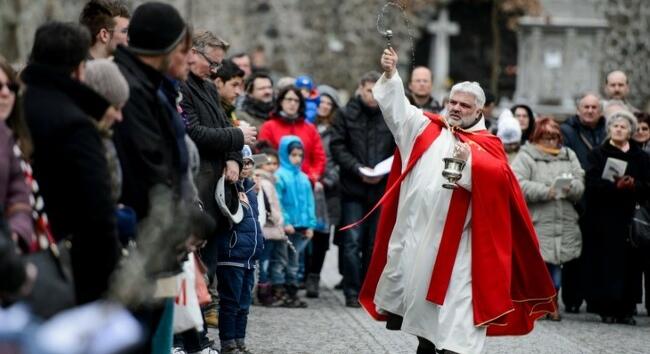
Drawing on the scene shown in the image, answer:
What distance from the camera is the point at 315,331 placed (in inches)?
450

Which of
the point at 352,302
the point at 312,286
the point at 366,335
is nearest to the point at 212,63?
the point at 366,335

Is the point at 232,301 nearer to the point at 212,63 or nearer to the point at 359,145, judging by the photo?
the point at 212,63

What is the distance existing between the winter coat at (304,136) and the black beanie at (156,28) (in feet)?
23.2

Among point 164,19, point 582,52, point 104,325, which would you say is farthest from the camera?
point 582,52

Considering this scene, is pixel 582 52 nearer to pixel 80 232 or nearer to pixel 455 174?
pixel 455 174

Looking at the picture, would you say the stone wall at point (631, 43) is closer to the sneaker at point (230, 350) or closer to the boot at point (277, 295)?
the boot at point (277, 295)

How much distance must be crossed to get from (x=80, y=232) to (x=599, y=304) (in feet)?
28.0

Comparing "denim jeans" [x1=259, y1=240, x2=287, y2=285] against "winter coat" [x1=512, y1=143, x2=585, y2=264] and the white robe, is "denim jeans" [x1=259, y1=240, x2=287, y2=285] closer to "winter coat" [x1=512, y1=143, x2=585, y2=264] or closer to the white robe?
"winter coat" [x1=512, y1=143, x2=585, y2=264]

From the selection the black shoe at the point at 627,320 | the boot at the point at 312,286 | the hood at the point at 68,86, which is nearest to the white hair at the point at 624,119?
the black shoe at the point at 627,320

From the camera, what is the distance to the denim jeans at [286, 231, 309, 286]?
519 inches

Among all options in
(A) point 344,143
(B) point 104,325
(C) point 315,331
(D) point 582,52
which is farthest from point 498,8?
(B) point 104,325

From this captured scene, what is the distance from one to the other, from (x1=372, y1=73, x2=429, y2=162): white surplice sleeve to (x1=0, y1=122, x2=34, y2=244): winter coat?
381 cm

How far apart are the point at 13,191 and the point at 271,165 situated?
7534 millimetres

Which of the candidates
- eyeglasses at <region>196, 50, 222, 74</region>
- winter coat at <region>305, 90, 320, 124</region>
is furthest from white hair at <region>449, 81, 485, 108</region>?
winter coat at <region>305, 90, 320, 124</region>
